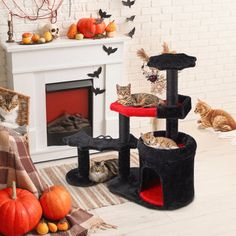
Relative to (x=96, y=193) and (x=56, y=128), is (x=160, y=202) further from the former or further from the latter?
(x=56, y=128)

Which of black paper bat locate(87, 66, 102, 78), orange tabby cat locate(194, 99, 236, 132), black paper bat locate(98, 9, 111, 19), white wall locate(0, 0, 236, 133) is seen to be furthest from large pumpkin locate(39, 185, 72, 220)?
orange tabby cat locate(194, 99, 236, 132)

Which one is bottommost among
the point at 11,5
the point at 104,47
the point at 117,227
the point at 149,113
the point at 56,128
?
the point at 117,227

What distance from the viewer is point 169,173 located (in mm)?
3576

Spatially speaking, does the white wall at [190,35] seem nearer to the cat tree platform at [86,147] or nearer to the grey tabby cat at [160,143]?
the cat tree platform at [86,147]

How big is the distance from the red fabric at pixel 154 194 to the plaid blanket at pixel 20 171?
0.38m

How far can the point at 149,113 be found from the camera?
366cm

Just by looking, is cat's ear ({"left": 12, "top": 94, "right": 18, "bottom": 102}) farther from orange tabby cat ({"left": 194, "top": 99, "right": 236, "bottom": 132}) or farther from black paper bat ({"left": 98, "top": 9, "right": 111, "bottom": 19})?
orange tabby cat ({"left": 194, "top": 99, "right": 236, "bottom": 132})

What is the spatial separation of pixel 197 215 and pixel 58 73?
5.26 feet

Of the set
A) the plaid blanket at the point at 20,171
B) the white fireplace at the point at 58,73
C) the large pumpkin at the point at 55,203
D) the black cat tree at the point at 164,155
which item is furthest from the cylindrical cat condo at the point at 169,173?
the white fireplace at the point at 58,73

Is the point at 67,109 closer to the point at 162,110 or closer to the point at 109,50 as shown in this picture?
the point at 109,50

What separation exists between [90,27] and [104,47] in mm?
191

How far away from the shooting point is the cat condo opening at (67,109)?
4.51 meters

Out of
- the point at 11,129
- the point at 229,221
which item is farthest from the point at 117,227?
the point at 11,129

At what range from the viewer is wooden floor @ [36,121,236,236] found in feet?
11.2
